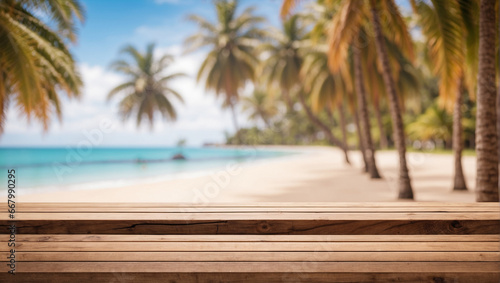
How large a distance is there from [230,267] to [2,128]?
800 cm

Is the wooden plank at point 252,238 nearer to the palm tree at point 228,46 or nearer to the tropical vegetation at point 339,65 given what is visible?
the tropical vegetation at point 339,65

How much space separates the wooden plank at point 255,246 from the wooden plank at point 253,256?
46mm

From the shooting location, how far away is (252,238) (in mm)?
1874

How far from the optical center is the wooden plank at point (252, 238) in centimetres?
182

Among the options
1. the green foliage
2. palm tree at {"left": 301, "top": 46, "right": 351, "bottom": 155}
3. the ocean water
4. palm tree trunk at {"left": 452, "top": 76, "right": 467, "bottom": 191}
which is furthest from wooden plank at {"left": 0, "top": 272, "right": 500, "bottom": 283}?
the green foliage

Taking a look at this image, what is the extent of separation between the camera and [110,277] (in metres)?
1.50

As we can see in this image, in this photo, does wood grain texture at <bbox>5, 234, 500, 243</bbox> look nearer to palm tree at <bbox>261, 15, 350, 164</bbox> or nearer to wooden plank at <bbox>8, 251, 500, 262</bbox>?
wooden plank at <bbox>8, 251, 500, 262</bbox>

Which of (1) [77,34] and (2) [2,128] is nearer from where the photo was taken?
(2) [2,128]

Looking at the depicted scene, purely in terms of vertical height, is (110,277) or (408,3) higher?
(408,3)

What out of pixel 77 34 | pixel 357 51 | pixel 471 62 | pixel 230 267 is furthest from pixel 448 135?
pixel 230 267

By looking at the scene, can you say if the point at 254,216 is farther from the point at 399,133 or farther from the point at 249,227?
the point at 399,133

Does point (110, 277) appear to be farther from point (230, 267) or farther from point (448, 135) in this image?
point (448, 135)

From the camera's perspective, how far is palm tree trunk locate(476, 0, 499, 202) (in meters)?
4.44

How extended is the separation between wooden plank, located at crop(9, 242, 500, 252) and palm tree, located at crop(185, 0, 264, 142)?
899 inches
